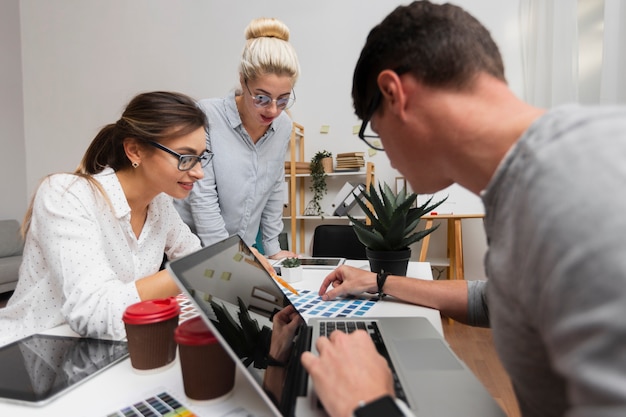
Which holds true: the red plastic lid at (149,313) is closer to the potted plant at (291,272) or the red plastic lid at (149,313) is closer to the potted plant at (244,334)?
the potted plant at (244,334)

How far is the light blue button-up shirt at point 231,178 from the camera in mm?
1624

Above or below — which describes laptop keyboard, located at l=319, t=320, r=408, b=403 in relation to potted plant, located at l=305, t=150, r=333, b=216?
below

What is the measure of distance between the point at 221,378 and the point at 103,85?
164 inches

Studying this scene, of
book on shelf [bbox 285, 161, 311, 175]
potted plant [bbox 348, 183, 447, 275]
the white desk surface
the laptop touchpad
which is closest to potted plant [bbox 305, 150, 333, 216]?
book on shelf [bbox 285, 161, 311, 175]

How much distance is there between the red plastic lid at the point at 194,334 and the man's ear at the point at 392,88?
1.32 ft

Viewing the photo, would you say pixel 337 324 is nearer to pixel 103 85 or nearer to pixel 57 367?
pixel 57 367

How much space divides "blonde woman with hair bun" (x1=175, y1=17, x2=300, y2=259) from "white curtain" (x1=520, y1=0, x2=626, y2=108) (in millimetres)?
1314

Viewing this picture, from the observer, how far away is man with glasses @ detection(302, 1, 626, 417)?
0.92ft

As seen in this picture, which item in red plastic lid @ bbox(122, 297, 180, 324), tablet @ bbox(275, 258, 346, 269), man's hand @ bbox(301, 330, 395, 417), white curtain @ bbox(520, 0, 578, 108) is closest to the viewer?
man's hand @ bbox(301, 330, 395, 417)

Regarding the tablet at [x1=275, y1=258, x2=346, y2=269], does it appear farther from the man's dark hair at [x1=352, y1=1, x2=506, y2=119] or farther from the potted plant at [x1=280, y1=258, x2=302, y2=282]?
the man's dark hair at [x1=352, y1=1, x2=506, y2=119]

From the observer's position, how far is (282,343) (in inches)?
24.8

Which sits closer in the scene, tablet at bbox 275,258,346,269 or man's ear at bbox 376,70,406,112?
man's ear at bbox 376,70,406,112

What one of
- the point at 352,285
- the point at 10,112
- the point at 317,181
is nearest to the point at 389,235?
the point at 352,285

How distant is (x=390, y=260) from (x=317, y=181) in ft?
7.19
